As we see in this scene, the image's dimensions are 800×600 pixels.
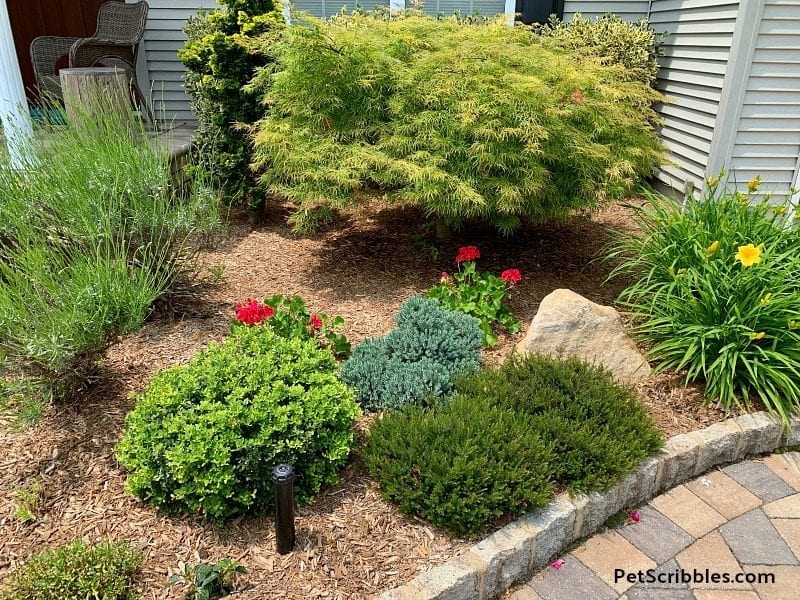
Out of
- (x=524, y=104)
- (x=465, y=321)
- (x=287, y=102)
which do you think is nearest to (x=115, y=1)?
(x=287, y=102)

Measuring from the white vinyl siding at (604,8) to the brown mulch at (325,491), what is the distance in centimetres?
284

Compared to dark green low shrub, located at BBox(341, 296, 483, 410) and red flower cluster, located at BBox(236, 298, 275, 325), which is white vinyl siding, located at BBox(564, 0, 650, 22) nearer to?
dark green low shrub, located at BBox(341, 296, 483, 410)

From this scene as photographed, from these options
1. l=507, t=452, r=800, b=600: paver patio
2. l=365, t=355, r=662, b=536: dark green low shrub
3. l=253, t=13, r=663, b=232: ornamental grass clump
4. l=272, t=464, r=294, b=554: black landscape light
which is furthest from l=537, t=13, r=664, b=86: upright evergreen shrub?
l=272, t=464, r=294, b=554: black landscape light

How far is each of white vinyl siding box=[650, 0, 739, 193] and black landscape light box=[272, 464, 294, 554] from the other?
Result: 3.99m

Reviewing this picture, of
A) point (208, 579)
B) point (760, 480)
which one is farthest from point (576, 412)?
point (208, 579)

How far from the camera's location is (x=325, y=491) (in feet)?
7.17

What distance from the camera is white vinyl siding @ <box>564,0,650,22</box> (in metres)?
5.77

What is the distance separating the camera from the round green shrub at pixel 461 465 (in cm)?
199

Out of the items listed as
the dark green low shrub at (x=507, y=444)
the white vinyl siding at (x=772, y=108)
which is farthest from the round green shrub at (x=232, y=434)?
the white vinyl siding at (x=772, y=108)

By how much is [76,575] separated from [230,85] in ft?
11.3

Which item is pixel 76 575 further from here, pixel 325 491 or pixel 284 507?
pixel 325 491

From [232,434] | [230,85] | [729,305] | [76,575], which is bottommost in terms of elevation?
[76,575]

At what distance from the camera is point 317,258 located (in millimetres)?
4133

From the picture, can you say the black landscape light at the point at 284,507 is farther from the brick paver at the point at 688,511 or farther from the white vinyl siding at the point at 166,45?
the white vinyl siding at the point at 166,45
